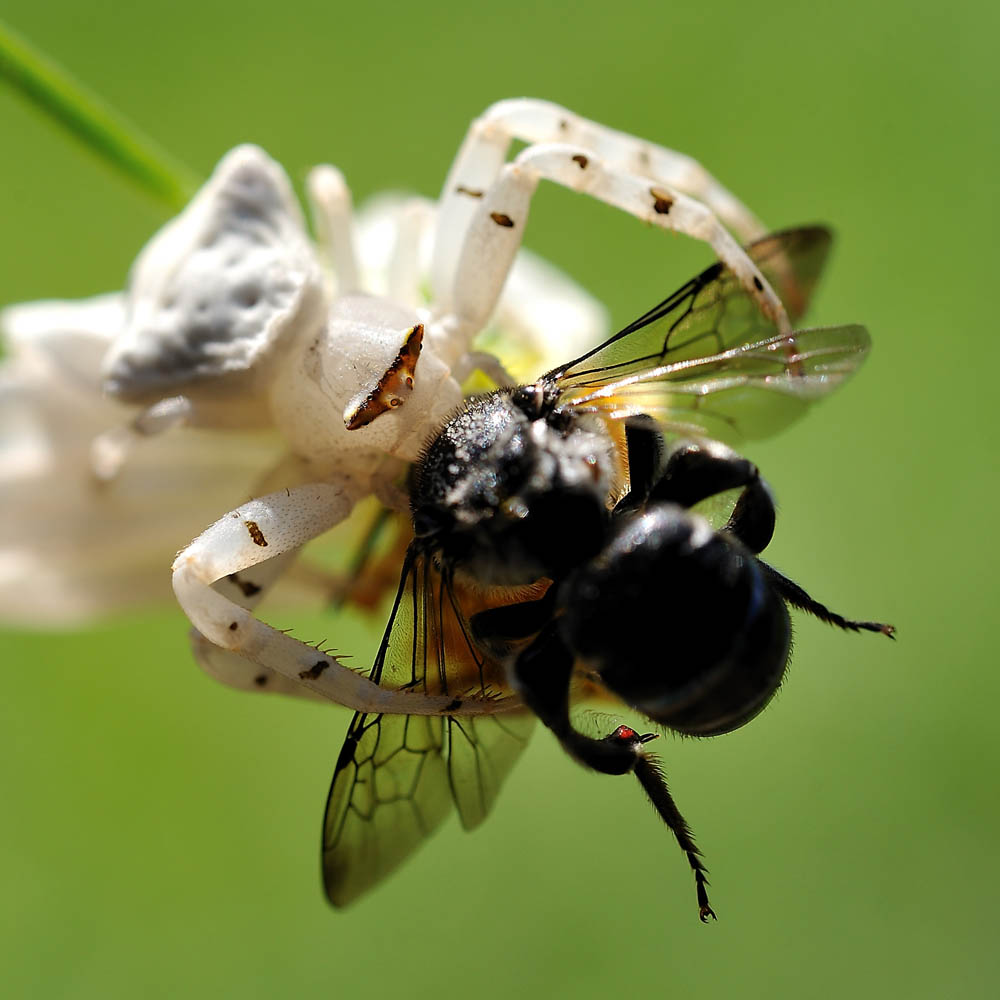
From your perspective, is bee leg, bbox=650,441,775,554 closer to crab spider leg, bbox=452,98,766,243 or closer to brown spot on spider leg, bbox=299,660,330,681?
brown spot on spider leg, bbox=299,660,330,681

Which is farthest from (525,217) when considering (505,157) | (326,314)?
(326,314)

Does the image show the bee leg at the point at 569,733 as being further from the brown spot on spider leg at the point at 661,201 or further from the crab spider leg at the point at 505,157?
the crab spider leg at the point at 505,157

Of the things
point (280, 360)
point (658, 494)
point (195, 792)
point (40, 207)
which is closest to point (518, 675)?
point (658, 494)

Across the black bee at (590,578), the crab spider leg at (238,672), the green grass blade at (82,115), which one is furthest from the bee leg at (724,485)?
the green grass blade at (82,115)

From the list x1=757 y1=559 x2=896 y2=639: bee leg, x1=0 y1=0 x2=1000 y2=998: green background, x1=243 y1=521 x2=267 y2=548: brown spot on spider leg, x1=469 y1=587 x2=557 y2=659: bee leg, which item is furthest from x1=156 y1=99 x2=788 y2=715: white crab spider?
x1=0 y1=0 x2=1000 y2=998: green background

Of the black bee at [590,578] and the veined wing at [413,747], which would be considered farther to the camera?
the veined wing at [413,747]

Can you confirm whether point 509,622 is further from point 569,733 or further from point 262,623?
point 262,623
